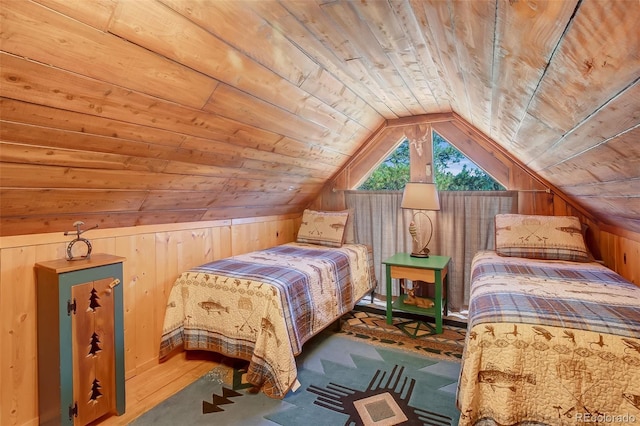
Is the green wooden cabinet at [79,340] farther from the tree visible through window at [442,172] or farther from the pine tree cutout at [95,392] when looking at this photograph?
the tree visible through window at [442,172]

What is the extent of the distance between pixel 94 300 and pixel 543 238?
300 centimetres

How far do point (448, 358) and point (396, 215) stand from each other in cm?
154

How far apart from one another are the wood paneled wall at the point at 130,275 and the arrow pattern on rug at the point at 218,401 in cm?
66

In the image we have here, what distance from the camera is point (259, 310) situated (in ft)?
6.57

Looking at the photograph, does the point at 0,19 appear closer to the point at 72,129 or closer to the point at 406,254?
the point at 72,129

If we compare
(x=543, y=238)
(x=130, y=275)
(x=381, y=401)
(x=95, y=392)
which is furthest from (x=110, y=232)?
(x=543, y=238)

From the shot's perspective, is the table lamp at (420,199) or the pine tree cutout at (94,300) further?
the table lamp at (420,199)

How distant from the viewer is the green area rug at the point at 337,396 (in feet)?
5.63

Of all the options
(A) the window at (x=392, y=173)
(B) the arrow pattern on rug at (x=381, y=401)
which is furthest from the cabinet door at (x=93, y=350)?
(A) the window at (x=392, y=173)

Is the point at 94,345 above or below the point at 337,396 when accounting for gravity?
above

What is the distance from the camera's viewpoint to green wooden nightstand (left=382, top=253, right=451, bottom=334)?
9.05 ft

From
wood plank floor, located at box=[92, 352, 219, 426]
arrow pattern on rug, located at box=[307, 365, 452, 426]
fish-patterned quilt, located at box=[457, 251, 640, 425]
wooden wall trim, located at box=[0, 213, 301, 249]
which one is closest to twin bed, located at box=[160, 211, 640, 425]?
fish-patterned quilt, located at box=[457, 251, 640, 425]

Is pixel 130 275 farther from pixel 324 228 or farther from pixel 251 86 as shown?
pixel 324 228

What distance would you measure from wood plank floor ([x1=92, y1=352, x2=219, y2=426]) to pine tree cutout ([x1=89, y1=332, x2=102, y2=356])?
0.37m
